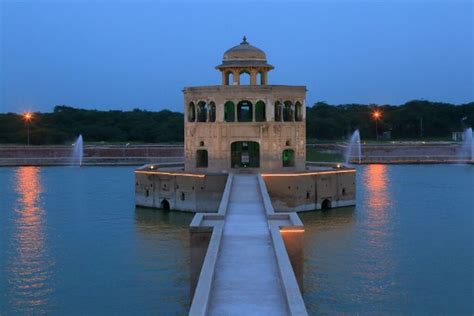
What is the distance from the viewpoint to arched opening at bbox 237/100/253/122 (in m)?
29.9

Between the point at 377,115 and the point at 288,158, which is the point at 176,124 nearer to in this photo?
the point at 377,115

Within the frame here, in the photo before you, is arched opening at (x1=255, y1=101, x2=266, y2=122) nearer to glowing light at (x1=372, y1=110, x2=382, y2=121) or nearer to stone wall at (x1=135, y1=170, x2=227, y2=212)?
stone wall at (x1=135, y1=170, x2=227, y2=212)

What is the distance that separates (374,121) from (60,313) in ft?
223

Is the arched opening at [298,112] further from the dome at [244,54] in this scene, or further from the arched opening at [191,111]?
the arched opening at [191,111]

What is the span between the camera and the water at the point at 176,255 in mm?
16109

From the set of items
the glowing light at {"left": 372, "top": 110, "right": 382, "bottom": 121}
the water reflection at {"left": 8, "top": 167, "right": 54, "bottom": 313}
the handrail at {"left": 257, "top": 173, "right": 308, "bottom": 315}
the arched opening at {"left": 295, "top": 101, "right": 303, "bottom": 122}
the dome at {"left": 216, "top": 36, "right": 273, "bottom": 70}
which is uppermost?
the dome at {"left": 216, "top": 36, "right": 273, "bottom": 70}

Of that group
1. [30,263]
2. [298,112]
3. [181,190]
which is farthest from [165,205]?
[30,263]

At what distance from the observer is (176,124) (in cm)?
7600

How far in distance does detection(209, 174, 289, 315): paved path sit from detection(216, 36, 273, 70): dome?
13.4 metres

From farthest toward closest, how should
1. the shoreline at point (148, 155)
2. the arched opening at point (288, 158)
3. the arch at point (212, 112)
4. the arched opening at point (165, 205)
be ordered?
the shoreline at point (148, 155) < the arched opening at point (288, 158) < the arch at point (212, 112) < the arched opening at point (165, 205)

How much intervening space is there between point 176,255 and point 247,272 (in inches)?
320

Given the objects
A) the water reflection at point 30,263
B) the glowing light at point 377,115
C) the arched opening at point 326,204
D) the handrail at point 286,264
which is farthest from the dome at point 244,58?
the glowing light at point 377,115

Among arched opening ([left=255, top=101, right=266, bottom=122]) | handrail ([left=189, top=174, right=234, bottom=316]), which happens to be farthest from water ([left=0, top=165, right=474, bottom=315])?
arched opening ([left=255, top=101, right=266, bottom=122])

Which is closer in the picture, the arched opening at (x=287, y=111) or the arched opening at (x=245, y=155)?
the arched opening at (x=245, y=155)
